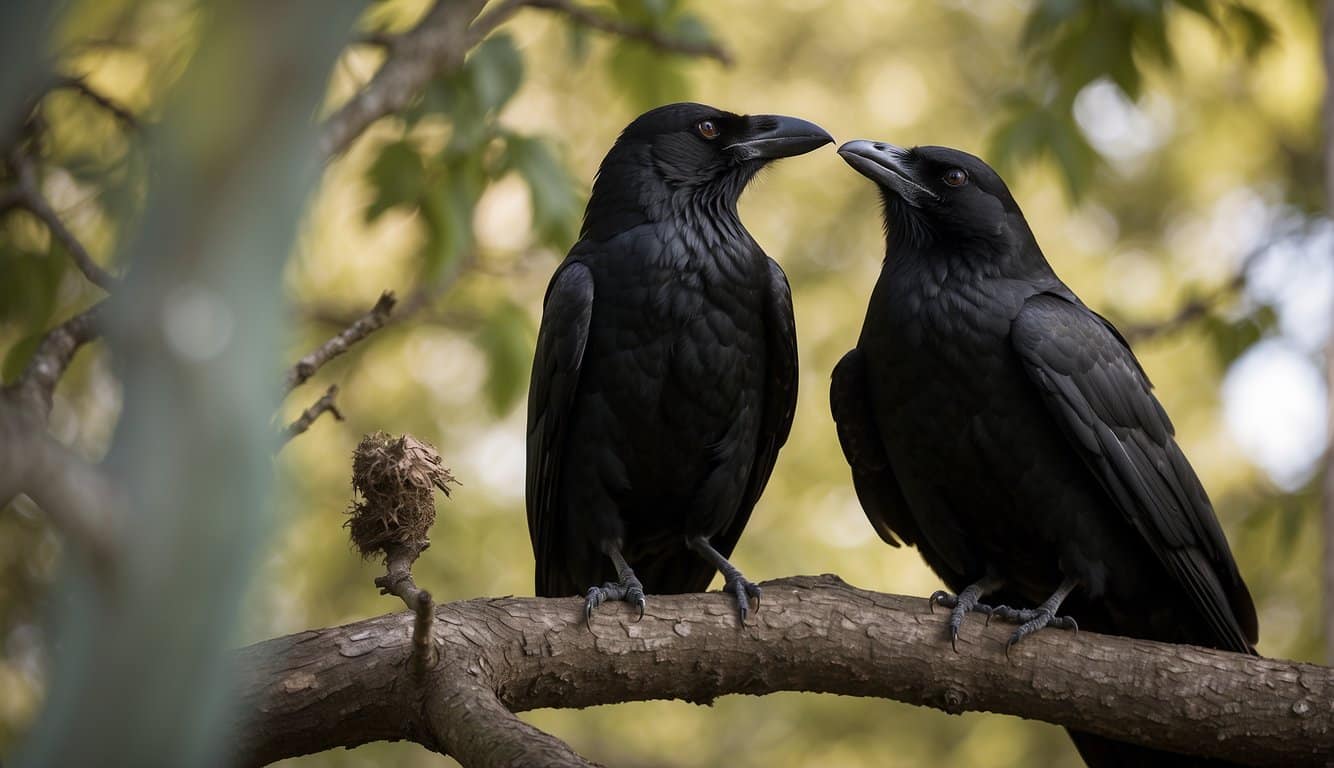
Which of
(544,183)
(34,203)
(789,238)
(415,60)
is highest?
(789,238)

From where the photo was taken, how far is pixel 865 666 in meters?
3.50

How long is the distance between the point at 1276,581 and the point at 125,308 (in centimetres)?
821

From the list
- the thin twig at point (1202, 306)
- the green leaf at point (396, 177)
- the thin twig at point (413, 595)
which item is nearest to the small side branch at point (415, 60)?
the green leaf at point (396, 177)

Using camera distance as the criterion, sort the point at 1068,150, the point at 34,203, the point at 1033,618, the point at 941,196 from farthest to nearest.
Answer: the point at 1068,150 < the point at 941,196 < the point at 1033,618 < the point at 34,203

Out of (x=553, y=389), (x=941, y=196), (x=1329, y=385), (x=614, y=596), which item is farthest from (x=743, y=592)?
(x=1329, y=385)

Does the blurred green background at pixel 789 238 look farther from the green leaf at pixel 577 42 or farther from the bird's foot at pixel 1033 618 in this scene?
the bird's foot at pixel 1033 618

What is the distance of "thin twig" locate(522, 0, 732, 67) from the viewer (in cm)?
462

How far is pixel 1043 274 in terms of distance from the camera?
4465 millimetres

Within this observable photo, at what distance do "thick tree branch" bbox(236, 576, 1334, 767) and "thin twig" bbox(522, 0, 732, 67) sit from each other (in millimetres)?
2156

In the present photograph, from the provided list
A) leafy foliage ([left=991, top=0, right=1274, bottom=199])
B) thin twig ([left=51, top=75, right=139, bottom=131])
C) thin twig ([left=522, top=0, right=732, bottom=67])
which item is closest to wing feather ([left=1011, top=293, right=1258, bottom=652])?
leafy foliage ([left=991, top=0, right=1274, bottom=199])

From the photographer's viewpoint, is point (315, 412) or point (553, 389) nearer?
point (315, 412)

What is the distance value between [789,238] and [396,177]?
20.4ft

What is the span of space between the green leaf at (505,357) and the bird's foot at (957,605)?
214cm

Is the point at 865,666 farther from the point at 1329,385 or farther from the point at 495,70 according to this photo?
the point at 1329,385
